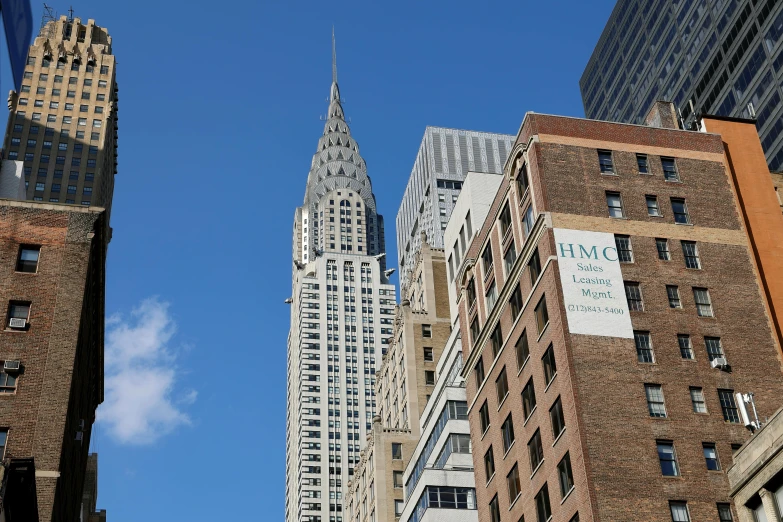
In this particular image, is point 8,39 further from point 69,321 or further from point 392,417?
point 392,417

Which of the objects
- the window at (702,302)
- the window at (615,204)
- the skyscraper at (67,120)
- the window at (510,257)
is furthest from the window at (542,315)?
the skyscraper at (67,120)

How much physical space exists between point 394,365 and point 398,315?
695 centimetres

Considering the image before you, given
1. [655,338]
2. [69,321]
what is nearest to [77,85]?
[69,321]

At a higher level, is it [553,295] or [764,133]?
[764,133]

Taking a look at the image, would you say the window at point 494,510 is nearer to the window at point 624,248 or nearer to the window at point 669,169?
the window at point 624,248

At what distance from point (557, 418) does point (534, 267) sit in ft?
36.8

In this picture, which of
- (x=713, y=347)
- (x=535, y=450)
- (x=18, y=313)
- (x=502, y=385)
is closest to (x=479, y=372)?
(x=502, y=385)

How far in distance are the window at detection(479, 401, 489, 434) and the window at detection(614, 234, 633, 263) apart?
14757mm

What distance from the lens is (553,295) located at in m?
63.2

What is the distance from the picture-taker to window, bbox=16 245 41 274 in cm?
6188

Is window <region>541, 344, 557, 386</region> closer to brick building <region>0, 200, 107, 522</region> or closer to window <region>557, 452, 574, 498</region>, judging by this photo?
window <region>557, 452, 574, 498</region>

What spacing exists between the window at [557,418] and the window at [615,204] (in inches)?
567

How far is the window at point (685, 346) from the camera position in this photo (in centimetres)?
6216

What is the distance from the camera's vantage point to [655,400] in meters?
59.5
